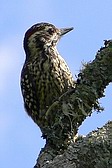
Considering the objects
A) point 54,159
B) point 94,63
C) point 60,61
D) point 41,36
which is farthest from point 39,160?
point 41,36

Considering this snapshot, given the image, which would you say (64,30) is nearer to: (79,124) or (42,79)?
(42,79)

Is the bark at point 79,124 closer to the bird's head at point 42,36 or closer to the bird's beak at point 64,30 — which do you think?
the bird's head at point 42,36

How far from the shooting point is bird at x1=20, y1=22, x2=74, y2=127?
4836 mm

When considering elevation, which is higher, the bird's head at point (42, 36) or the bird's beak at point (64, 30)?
the bird's beak at point (64, 30)

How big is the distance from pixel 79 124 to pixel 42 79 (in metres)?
1.47

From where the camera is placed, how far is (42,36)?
18.4ft

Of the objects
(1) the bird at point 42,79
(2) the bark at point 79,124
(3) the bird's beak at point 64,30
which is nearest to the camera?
(2) the bark at point 79,124

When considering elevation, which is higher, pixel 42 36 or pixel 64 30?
pixel 64 30

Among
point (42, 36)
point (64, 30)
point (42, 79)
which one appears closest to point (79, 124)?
point (42, 79)

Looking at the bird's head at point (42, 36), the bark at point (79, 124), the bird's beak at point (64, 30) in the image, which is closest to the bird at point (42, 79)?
the bird's head at point (42, 36)

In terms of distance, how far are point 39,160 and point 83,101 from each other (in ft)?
1.37

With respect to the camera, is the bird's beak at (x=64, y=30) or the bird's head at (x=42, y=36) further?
the bird's beak at (x=64, y=30)

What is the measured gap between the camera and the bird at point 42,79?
4.84 meters

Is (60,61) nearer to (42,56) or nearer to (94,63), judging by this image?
(42,56)
